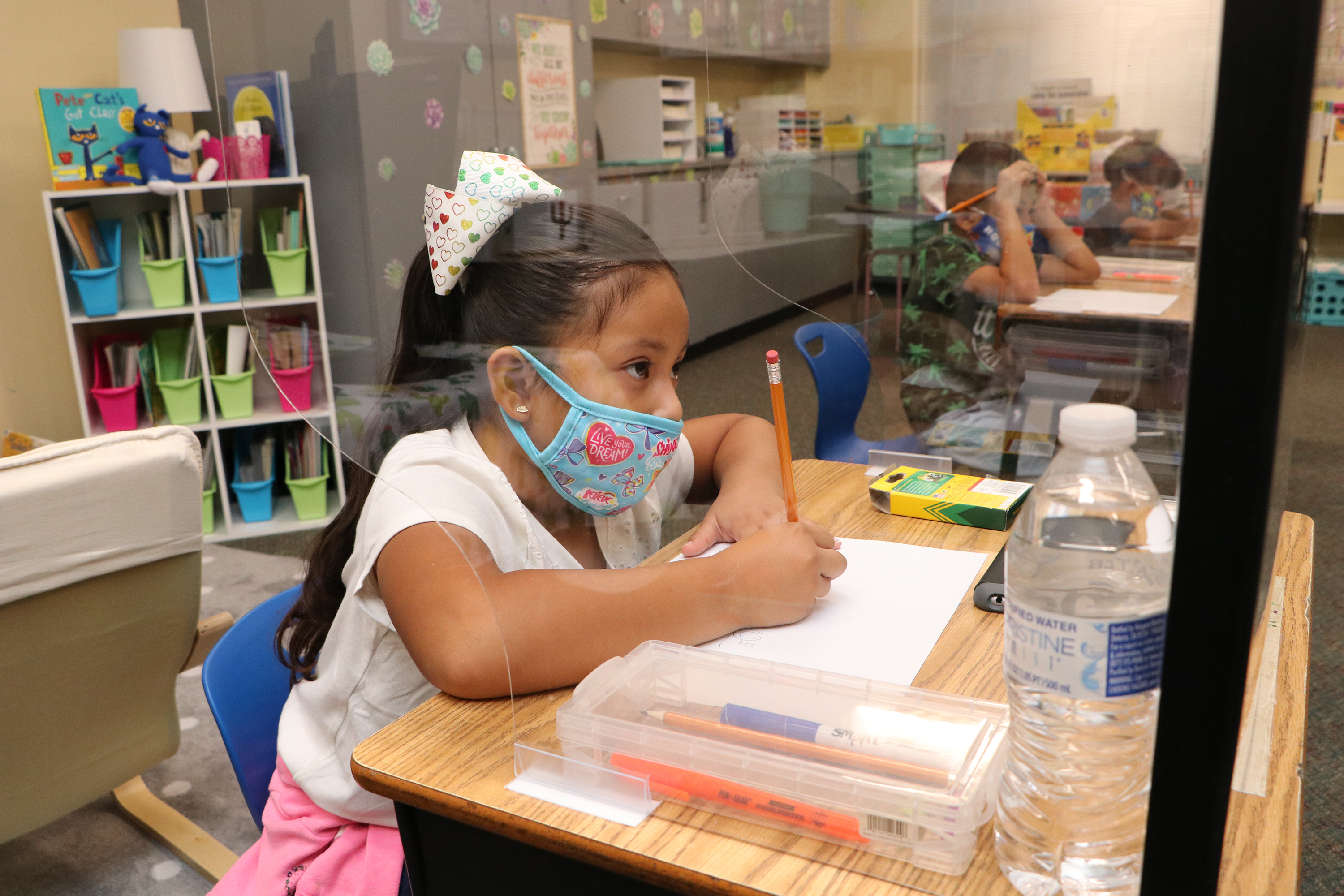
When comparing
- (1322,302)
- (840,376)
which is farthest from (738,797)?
→ (1322,302)

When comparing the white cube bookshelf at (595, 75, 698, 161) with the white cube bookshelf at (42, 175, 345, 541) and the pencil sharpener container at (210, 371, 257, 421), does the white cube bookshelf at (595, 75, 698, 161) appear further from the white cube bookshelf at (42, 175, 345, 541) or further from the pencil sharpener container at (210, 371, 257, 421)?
the pencil sharpener container at (210, 371, 257, 421)

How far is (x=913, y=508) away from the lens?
107cm

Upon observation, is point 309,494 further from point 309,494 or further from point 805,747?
point 805,747

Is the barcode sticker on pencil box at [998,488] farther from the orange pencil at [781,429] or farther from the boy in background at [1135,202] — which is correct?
the boy in background at [1135,202]

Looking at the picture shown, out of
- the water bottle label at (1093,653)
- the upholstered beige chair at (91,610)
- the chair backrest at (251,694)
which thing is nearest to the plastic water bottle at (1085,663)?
the water bottle label at (1093,653)

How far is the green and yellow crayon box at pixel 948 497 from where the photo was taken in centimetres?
101

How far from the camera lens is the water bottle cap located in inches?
19.4

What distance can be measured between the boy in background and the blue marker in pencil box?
0.32 m

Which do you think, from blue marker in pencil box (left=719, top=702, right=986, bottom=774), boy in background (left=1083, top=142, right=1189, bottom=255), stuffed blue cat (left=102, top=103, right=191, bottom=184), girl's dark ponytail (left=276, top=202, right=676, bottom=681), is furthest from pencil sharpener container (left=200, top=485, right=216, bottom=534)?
boy in background (left=1083, top=142, right=1189, bottom=255)

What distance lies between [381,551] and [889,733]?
41 centimetres

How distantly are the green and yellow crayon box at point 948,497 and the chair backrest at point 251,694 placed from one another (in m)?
0.63

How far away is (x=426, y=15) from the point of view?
24.5 inches

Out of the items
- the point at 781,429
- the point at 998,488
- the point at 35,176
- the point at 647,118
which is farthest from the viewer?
the point at 35,176

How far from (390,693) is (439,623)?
0.17 m
